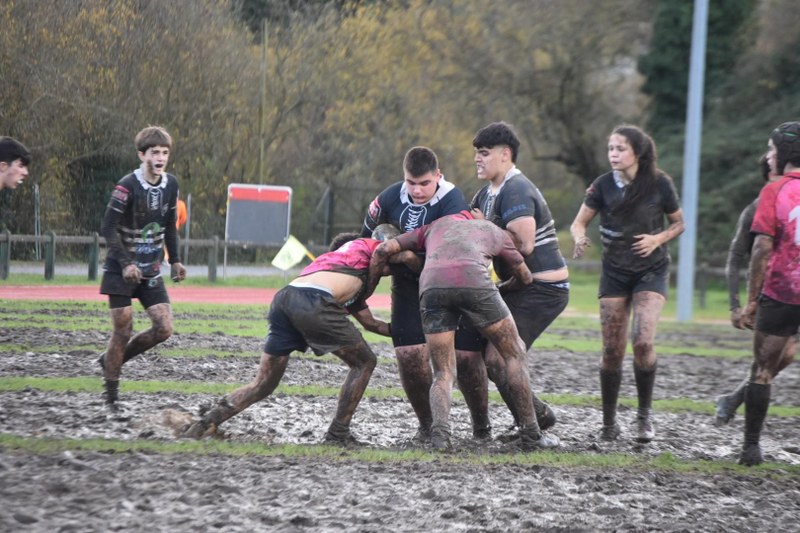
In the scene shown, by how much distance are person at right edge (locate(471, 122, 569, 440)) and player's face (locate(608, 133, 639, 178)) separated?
30.8 inches

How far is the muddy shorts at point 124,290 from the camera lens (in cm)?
938

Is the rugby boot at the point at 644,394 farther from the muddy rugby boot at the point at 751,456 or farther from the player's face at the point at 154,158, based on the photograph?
the player's face at the point at 154,158

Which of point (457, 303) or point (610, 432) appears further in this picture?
point (610, 432)

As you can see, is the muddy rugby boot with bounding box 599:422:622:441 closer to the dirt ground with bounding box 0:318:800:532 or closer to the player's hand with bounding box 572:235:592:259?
the dirt ground with bounding box 0:318:800:532

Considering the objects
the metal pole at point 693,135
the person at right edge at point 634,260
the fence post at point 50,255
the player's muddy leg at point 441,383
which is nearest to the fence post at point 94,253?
the fence post at point 50,255

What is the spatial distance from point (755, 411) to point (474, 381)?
6.44 feet

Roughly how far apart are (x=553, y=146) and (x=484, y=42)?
19.2ft

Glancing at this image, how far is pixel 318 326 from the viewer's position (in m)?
7.62

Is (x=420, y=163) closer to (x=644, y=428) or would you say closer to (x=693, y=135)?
(x=644, y=428)

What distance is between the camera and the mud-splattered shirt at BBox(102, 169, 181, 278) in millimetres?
9359

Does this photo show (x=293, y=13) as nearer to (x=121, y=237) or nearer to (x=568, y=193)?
(x=121, y=237)

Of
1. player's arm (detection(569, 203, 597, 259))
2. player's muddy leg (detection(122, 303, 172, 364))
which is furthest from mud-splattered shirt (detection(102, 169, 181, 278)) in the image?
player's arm (detection(569, 203, 597, 259))

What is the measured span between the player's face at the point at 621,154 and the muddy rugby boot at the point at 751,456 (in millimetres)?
2363

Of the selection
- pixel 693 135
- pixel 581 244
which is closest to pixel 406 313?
pixel 581 244
